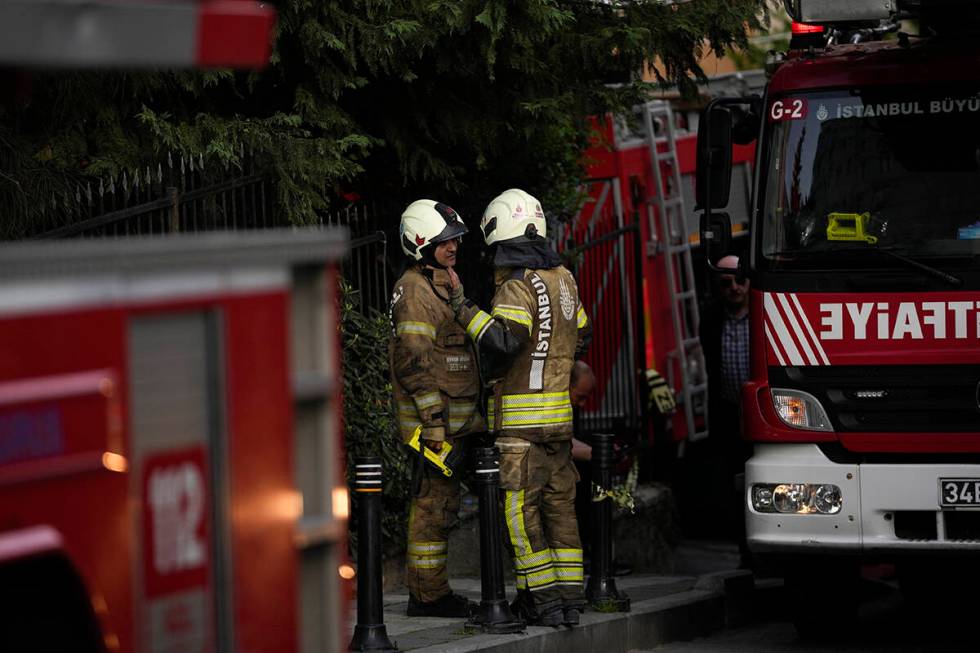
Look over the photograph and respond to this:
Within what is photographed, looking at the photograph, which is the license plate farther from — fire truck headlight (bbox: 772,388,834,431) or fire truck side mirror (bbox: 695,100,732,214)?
fire truck side mirror (bbox: 695,100,732,214)

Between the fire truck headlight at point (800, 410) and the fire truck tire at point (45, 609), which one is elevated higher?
the fire truck headlight at point (800, 410)

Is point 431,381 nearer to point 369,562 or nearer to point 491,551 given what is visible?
point 491,551

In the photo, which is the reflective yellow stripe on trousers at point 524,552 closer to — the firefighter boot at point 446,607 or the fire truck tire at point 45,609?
the firefighter boot at point 446,607

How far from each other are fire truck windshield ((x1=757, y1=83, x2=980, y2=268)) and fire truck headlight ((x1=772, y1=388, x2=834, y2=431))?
0.62m

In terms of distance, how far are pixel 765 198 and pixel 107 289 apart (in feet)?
18.4

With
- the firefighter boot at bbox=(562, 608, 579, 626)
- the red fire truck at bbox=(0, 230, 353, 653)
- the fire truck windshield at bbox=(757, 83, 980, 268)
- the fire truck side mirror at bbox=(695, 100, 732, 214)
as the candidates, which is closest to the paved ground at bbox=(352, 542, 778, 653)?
the firefighter boot at bbox=(562, 608, 579, 626)

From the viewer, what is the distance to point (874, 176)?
856cm

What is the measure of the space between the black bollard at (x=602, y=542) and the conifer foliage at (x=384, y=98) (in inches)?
77.1

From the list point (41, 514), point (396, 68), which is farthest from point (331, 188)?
point (41, 514)

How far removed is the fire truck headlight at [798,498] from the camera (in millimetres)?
Answer: 8344

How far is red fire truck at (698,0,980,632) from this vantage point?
27.2 ft

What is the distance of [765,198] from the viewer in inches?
343

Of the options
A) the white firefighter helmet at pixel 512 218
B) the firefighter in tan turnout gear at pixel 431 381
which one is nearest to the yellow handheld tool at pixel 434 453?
the firefighter in tan turnout gear at pixel 431 381

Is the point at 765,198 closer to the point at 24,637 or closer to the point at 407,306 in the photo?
the point at 407,306
